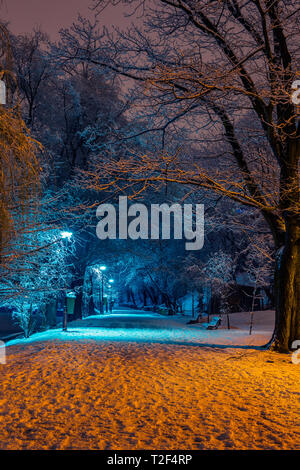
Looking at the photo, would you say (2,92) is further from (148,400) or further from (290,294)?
(290,294)

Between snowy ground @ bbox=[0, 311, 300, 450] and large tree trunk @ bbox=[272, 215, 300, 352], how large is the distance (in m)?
0.63

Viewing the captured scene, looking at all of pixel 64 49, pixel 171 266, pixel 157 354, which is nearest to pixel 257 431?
pixel 157 354

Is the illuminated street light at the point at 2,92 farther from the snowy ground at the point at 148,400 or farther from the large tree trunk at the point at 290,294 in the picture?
the large tree trunk at the point at 290,294

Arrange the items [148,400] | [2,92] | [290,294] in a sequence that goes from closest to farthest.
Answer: [2,92] → [148,400] → [290,294]

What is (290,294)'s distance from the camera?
995 cm

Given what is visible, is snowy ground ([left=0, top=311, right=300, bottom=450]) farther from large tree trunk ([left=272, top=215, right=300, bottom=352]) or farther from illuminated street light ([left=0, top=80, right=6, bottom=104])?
illuminated street light ([left=0, top=80, right=6, bottom=104])

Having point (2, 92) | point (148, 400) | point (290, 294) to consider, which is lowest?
point (148, 400)

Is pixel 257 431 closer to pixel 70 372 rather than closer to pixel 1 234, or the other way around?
pixel 1 234

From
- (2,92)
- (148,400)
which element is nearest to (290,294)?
(148,400)

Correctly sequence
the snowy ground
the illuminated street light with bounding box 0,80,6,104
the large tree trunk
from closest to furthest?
the snowy ground < the illuminated street light with bounding box 0,80,6,104 < the large tree trunk

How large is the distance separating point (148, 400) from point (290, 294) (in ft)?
18.4

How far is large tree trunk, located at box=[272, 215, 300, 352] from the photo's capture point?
9.91 m

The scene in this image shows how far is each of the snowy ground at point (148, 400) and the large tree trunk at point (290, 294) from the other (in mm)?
634

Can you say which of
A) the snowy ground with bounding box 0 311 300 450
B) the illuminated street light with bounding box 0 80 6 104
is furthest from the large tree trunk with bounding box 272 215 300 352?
the illuminated street light with bounding box 0 80 6 104
